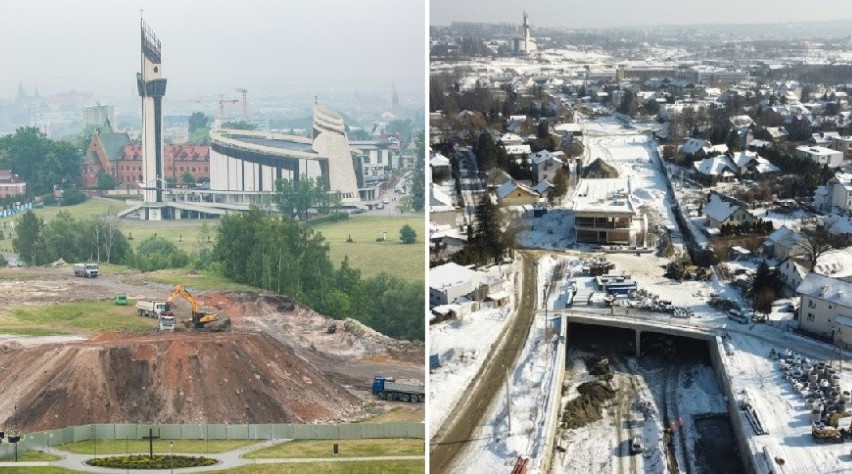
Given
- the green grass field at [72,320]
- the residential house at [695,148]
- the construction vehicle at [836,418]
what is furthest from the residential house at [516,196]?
the construction vehicle at [836,418]

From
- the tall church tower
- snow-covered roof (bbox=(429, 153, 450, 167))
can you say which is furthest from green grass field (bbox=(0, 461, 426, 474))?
snow-covered roof (bbox=(429, 153, 450, 167))

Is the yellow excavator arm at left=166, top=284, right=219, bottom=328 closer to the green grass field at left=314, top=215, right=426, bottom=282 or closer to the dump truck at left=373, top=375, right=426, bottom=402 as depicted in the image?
the green grass field at left=314, top=215, right=426, bottom=282

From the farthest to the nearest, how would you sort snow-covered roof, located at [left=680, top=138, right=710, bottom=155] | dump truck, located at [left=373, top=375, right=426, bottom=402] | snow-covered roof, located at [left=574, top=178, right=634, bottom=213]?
snow-covered roof, located at [left=680, top=138, right=710, bottom=155] → snow-covered roof, located at [left=574, top=178, right=634, bottom=213] → dump truck, located at [left=373, top=375, right=426, bottom=402]

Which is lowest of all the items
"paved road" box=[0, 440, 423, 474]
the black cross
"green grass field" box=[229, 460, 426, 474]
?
"green grass field" box=[229, 460, 426, 474]

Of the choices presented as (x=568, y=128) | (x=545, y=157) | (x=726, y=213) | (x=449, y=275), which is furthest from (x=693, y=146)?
(x=449, y=275)

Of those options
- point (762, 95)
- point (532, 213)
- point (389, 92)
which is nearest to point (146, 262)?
point (389, 92)

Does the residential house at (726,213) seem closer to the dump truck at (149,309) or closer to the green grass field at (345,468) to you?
the green grass field at (345,468)

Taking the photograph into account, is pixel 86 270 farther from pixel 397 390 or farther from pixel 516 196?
pixel 516 196
